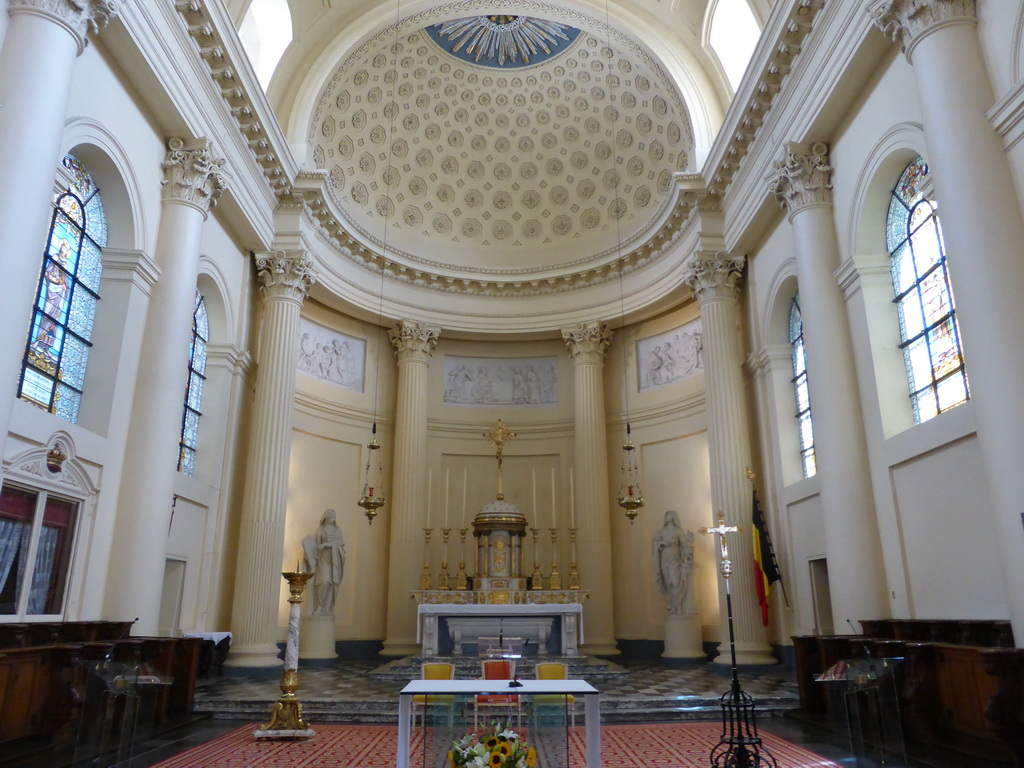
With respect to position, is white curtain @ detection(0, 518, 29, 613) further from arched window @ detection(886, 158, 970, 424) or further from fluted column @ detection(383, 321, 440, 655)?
arched window @ detection(886, 158, 970, 424)

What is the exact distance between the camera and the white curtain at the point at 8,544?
795 cm

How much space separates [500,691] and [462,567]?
1117 cm

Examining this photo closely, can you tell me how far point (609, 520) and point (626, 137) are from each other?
29.2 feet

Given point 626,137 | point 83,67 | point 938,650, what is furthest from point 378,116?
point 938,650

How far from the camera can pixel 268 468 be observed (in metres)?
14.0

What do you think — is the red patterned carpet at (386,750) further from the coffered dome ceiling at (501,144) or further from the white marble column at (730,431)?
the coffered dome ceiling at (501,144)

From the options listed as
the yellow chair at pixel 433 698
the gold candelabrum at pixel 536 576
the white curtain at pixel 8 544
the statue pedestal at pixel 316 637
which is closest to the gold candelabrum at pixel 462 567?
the gold candelabrum at pixel 536 576

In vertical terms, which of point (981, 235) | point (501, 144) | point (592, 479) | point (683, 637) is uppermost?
point (501, 144)

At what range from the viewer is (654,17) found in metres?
15.8

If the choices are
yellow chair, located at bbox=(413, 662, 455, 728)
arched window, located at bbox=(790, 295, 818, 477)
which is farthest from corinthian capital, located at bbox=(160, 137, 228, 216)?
arched window, located at bbox=(790, 295, 818, 477)

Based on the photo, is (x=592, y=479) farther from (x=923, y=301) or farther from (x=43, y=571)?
(x=43, y=571)

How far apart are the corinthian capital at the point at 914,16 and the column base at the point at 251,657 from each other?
1257cm

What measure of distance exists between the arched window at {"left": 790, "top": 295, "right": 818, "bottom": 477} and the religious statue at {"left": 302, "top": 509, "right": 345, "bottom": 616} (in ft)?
28.9

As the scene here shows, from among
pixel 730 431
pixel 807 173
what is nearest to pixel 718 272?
pixel 730 431
